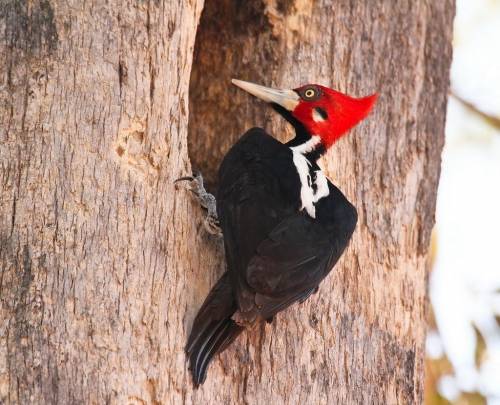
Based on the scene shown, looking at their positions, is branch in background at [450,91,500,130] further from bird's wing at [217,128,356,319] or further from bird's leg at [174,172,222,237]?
bird's leg at [174,172,222,237]

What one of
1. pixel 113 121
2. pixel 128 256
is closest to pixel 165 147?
pixel 113 121

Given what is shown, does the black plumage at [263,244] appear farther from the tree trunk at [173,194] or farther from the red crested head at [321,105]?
the red crested head at [321,105]

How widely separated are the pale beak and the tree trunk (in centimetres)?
15

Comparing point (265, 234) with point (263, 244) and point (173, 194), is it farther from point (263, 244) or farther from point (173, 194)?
point (173, 194)

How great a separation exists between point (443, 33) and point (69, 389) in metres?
2.70

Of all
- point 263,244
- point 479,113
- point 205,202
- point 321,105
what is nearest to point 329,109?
point 321,105

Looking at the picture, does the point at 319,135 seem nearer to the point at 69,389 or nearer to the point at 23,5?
the point at 23,5

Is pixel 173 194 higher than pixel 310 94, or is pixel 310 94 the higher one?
pixel 310 94

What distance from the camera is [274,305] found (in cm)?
363

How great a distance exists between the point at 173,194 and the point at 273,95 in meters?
0.81

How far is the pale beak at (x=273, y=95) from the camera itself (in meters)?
4.25

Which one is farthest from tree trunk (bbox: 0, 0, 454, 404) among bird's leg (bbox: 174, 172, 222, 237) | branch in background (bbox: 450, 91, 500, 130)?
branch in background (bbox: 450, 91, 500, 130)

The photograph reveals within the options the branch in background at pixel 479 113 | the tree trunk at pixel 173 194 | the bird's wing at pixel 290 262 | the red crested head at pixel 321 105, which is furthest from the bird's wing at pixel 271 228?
the branch in background at pixel 479 113

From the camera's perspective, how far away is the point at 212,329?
358 centimetres
